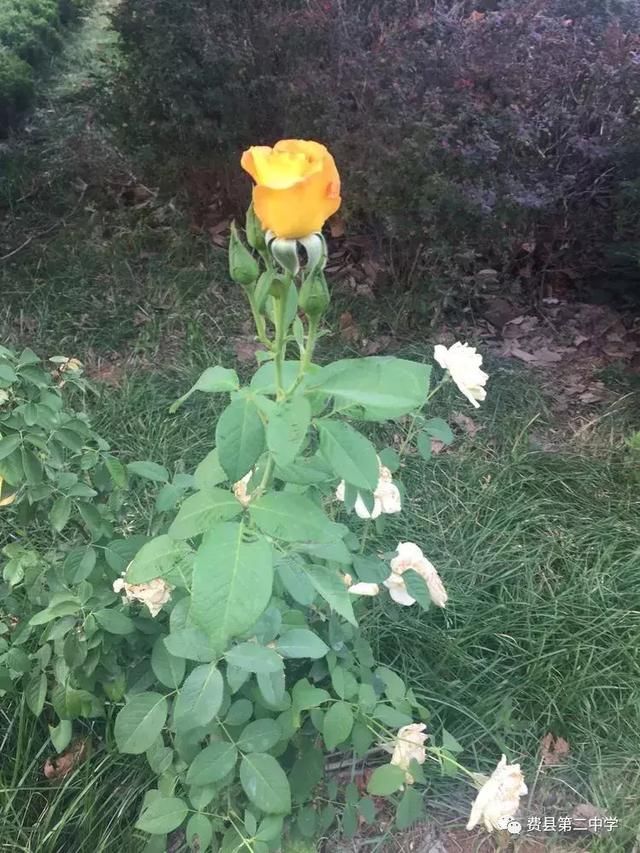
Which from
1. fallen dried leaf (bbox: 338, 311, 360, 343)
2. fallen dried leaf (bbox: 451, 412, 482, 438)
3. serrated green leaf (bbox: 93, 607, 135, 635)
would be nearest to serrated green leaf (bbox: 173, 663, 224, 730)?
serrated green leaf (bbox: 93, 607, 135, 635)

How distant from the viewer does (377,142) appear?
9.18ft

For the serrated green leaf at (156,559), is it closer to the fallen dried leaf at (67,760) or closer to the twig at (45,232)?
the fallen dried leaf at (67,760)

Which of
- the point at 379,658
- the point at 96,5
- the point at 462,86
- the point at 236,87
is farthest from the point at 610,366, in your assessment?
the point at 96,5

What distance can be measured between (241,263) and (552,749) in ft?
5.23

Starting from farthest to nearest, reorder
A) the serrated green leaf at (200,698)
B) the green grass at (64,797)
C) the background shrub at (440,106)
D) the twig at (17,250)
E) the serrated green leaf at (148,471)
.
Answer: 1. the twig at (17,250)
2. the background shrub at (440,106)
3. the green grass at (64,797)
4. the serrated green leaf at (148,471)
5. the serrated green leaf at (200,698)

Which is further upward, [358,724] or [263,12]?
[263,12]

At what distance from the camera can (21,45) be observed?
432 centimetres

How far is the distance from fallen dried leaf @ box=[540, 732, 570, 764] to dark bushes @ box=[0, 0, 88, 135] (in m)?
4.26

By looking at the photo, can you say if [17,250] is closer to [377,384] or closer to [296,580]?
[296,580]

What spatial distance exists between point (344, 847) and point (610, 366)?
88.7 inches

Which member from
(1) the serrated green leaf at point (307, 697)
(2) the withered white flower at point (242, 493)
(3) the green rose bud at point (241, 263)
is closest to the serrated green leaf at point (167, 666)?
(1) the serrated green leaf at point (307, 697)

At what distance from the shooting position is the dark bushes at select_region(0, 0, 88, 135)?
162 inches

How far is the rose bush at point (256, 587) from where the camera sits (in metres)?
0.86

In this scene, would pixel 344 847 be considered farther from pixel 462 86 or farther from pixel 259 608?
pixel 462 86
